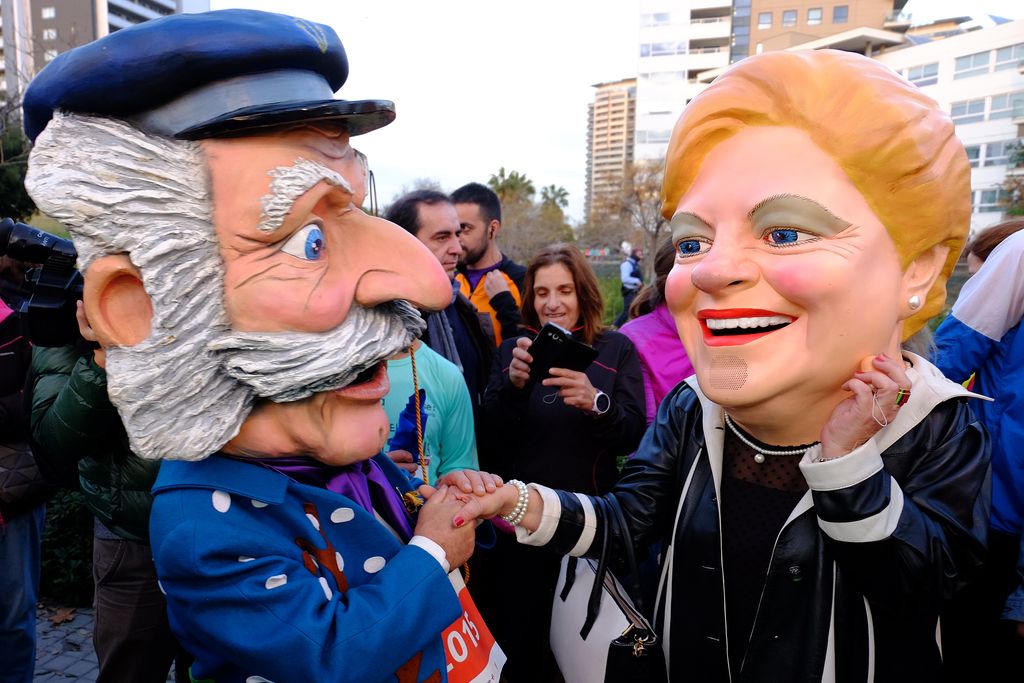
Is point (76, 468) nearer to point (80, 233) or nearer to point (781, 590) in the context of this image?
point (80, 233)

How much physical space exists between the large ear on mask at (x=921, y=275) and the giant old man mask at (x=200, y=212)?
1.19 m

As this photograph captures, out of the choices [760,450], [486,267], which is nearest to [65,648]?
[486,267]

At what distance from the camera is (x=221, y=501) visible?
1232 mm

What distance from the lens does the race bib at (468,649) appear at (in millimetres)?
1489

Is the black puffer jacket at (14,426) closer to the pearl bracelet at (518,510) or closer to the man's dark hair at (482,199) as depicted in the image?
the pearl bracelet at (518,510)

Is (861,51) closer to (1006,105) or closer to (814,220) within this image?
(1006,105)

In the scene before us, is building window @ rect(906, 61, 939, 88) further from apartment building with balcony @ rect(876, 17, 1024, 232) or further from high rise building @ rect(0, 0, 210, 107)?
high rise building @ rect(0, 0, 210, 107)

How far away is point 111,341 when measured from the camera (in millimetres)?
1249

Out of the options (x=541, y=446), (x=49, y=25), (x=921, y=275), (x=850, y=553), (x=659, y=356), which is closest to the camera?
(x=850, y=553)

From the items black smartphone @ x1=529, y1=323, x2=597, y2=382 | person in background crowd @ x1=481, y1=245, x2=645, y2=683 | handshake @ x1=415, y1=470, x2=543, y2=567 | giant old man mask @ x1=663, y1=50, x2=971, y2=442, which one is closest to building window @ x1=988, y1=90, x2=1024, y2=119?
person in background crowd @ x1=481, y1=245, x2=645, y2=683

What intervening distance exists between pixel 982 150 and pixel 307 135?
1674 inches

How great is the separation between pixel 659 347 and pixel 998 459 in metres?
1.46

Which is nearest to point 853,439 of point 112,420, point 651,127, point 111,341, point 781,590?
point 781,590

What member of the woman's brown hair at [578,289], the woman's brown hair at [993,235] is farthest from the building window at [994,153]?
the woman's brown hair at [578,289]
